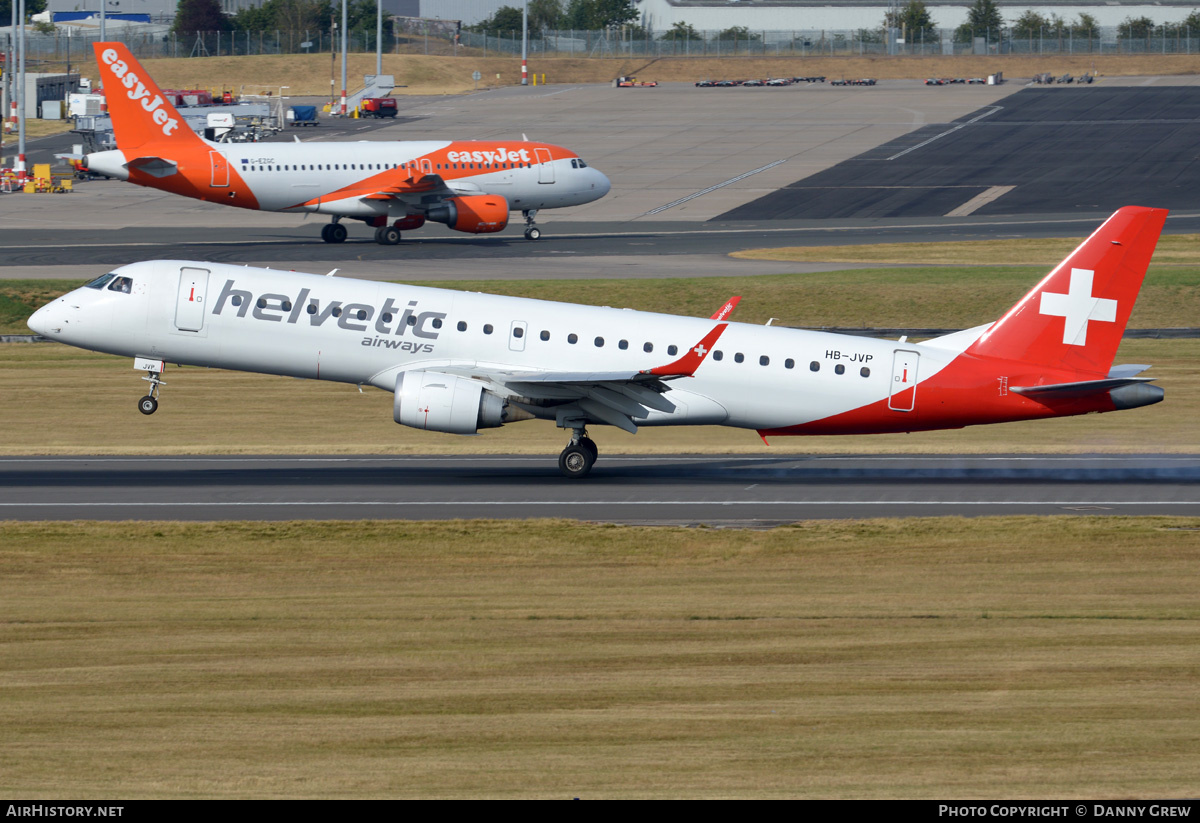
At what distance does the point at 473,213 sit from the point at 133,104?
17869 millimetres

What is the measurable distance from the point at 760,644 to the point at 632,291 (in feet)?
140

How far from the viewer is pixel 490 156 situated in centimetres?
7894

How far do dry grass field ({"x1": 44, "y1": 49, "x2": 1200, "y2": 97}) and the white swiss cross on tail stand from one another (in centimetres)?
14199

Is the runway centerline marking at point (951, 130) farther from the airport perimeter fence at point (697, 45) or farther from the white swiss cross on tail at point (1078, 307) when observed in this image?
the white swiss cross on tail at point (1078, 307)

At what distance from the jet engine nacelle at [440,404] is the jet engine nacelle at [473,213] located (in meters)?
46.2

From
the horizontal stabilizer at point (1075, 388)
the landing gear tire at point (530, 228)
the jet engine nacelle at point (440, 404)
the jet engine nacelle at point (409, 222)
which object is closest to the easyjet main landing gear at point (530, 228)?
the landing gear tire at point (530, 228)

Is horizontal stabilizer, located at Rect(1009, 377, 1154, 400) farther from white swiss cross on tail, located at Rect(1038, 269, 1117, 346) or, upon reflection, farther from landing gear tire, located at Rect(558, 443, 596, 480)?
landing gear tire, located at Rect(558, 443, 596, 480)

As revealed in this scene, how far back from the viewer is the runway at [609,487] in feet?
101

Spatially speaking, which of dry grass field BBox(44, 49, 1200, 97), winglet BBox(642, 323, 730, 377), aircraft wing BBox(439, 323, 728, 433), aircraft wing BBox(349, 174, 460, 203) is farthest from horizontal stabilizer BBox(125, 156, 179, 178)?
dry grass field BBox(44, 49, 1200, 97)

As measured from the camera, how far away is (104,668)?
62.5ft

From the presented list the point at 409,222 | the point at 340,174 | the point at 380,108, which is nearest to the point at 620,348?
the point at 409,222

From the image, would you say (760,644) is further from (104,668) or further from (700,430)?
(700,430)

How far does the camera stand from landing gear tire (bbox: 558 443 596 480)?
34.5 meters
